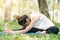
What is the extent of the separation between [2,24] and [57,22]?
82 centimetres

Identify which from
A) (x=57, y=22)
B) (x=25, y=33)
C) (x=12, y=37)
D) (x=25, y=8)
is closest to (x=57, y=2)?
(x=57, y=22)

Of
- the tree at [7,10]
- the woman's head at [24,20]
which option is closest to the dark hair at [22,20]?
the woman's head at [24,20]

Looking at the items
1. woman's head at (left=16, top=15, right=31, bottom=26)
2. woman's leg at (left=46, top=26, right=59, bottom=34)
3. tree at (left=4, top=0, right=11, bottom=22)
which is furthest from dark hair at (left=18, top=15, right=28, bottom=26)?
woman's leg at (left=46, top=26, right=59, bottom=34)

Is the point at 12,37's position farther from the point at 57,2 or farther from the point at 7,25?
the point at 57,2

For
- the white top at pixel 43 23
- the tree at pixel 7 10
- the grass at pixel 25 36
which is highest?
the tree at pixel 7 10

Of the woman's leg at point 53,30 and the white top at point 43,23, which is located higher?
the white top at point 43,23

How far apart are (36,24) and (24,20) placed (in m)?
0.19

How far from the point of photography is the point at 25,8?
113 inches

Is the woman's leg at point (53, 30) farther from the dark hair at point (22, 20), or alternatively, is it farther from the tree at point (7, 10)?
the tree at point (7, 10)

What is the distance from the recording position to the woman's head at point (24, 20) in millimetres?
2855

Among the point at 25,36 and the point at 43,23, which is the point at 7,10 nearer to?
the point at 25,36

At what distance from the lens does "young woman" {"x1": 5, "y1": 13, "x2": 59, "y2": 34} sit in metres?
2.85

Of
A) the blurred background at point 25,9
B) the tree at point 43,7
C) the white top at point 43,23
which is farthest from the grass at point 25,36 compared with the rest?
the tree at point 43,7

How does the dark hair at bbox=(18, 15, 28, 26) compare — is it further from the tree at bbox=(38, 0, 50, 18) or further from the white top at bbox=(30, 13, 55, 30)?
the tree at bbox=(38, 0, 50, 18)
